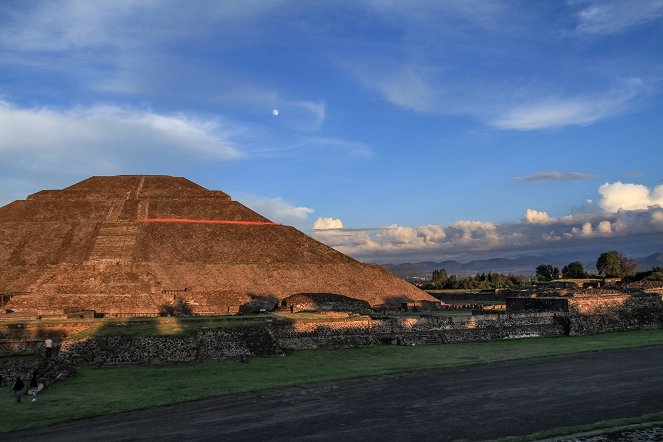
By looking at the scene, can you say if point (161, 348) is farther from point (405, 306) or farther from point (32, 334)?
point (405, 306)

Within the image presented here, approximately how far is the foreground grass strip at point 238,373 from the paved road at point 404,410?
2.92ft

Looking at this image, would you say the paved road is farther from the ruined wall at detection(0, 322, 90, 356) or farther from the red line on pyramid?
the red line on pyramid

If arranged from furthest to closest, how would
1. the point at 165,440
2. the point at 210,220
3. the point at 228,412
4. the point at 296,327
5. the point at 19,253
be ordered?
1. the point at 210,220
2. the point at 19,253
3. the point at 296,327
4. the point at 228,412
5. the point at 165,440

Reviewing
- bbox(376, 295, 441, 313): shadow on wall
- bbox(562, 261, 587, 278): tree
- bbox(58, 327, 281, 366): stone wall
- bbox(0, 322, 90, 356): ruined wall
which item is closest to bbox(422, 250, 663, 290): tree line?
bbox(562, 261, 587, 278): tree

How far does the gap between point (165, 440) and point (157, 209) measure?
5647 cm

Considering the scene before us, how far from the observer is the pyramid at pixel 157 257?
38469 millimetres

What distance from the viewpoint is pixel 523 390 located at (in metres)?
15.9

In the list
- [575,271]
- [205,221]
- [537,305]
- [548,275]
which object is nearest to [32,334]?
[537,305]

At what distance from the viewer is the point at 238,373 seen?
18.7 metres

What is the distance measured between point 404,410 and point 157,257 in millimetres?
43981

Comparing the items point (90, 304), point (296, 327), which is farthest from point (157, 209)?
point (296, 327)

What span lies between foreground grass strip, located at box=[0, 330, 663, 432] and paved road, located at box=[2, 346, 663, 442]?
35.0 inches

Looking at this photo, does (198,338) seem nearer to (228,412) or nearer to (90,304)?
(228,412)

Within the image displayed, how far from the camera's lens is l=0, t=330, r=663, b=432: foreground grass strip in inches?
569
